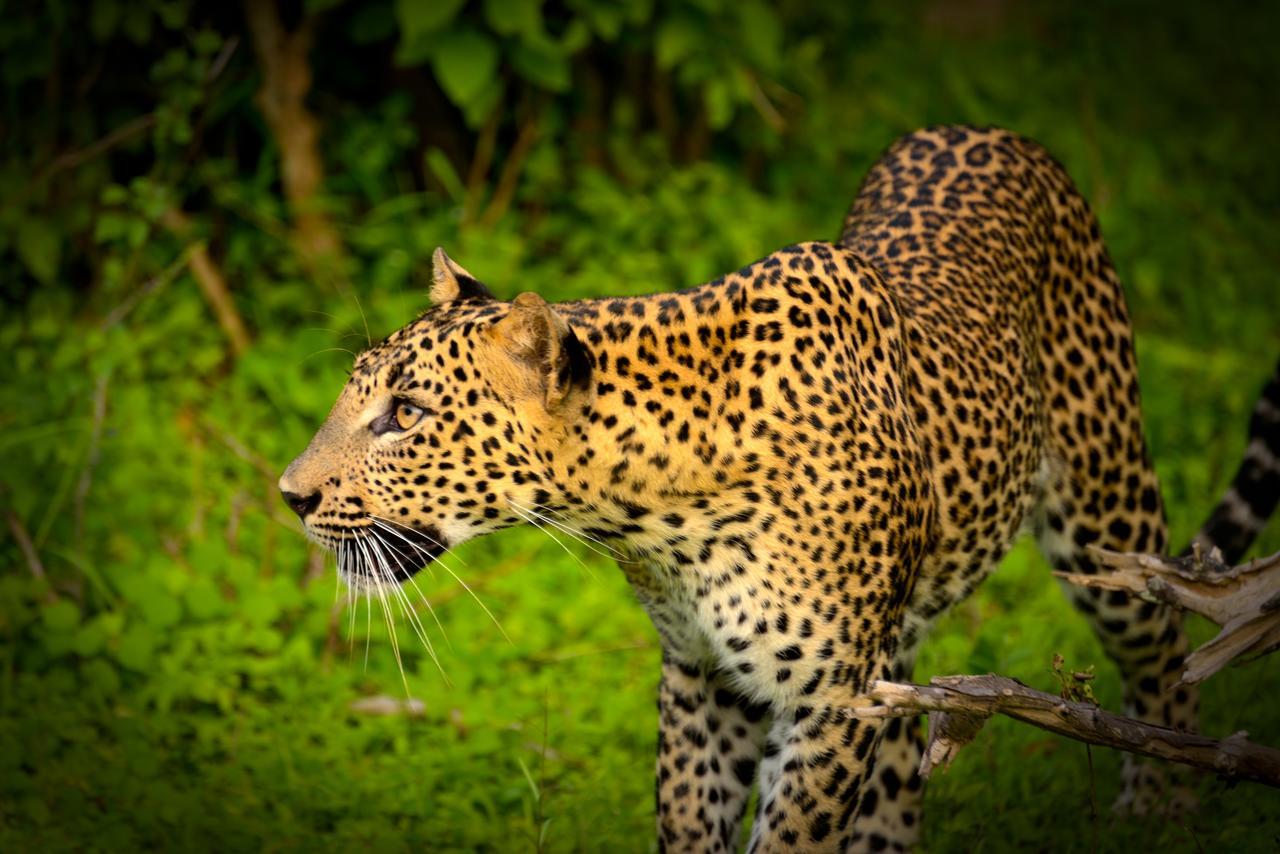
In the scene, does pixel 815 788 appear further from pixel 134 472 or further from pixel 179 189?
pixel 179 189

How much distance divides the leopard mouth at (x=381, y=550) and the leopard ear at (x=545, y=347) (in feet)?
1.88

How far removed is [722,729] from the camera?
200 inches

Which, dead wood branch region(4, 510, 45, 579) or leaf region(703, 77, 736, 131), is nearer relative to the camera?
dead wood branch region(4, 510, 45, 579)

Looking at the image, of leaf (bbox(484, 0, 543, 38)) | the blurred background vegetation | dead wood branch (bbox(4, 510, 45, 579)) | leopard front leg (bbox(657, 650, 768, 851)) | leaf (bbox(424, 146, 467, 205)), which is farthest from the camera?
leaf (bbox(424, 146, 467, 205))

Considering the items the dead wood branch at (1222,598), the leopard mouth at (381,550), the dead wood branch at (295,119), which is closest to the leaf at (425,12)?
the dead wood branch at (295,119)

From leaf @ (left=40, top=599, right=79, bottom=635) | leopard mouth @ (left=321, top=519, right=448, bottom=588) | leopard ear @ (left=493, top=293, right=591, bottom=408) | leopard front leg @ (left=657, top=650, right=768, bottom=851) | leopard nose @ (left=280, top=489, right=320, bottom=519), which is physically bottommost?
leopard front leg @ (left=657, top=650, right=768, bottom=851)

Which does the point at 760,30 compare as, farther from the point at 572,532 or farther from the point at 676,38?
the point at 572,532

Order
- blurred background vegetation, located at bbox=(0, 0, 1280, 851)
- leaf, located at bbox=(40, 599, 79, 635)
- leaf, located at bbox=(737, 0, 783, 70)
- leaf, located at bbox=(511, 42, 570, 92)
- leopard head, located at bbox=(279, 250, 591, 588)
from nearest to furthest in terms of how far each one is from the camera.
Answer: leopard head, located at bbox=(279, 250, 591, 588) → blurred background vegetation, located at bbox=(0, 0, 1280, 851) → leaf, located at bbox=(40, 599, 79, 635) → leaf, located at bbox=(511, 42, 570, 92) → leaf, located at bbox=(737, 0, 783, 70)

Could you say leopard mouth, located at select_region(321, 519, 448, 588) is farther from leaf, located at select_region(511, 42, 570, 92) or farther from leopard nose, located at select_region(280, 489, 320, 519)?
leaf, located at select_region(511, 42, 570, 92)

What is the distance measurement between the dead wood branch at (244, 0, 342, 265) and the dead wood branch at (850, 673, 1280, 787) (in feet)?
18.3

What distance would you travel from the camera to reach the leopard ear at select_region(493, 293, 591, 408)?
13.8 feet

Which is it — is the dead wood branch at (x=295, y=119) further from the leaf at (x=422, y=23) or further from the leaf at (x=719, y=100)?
the leaf at (x=719, y=100)

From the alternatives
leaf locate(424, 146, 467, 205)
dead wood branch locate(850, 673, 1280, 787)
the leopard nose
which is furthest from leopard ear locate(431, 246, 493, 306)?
leaf locate(424, 146, 467, 205)

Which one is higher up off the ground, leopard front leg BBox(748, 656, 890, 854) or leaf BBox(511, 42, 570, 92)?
leaf BBox(511, 42, 570, 92)
